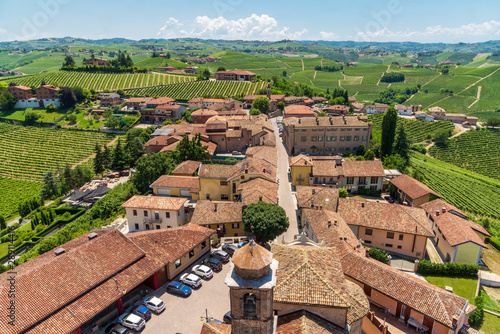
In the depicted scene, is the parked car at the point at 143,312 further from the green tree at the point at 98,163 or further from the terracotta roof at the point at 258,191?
the green tree at the point at 98,163

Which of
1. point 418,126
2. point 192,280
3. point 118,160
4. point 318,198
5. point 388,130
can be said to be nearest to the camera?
point 192,280

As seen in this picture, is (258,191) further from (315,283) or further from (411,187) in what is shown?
(411,187)

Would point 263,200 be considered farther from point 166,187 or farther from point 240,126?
point 240,126

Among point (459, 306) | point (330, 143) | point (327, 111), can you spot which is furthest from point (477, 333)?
point (327, 111)

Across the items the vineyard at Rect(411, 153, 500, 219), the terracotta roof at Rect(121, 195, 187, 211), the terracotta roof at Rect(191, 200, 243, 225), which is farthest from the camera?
the vineyard at Rect(411, 153, 500, 219)

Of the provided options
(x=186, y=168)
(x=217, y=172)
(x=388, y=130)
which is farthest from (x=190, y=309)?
(x=388, y=130)

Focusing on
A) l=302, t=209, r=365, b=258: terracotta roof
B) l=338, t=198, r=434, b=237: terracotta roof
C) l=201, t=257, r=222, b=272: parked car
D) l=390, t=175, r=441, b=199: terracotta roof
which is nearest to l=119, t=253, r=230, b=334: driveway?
l=201, t=257, r=222, b=272: parked car

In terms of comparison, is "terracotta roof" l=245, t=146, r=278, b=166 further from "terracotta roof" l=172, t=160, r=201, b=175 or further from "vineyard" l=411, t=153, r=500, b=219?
"vineyard" l=411, t=153, r=500, b=219

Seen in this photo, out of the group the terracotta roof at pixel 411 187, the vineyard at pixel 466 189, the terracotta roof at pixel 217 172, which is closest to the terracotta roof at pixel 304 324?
the terracotta roof at pixel 217 172
